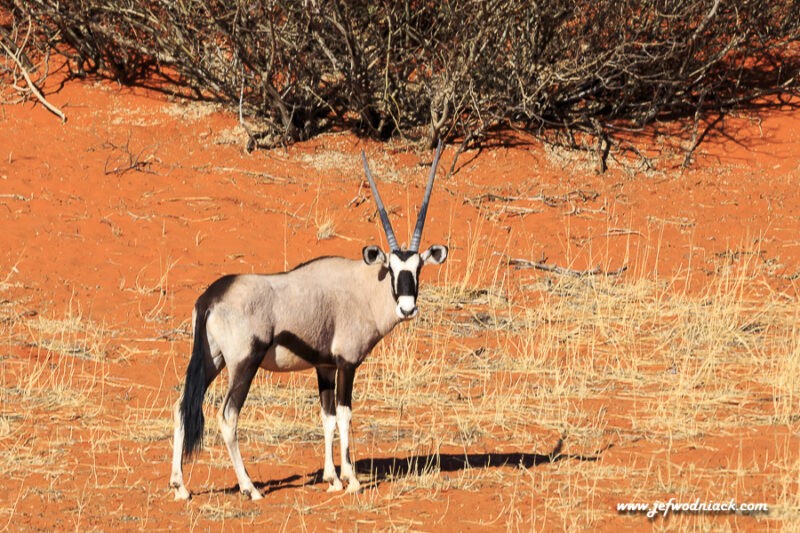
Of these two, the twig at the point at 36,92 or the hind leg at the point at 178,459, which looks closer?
Result: the hind leg at the point at 178,459

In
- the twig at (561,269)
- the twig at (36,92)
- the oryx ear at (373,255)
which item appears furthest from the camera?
the twig at (36,92)

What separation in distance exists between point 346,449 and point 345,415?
206 mm

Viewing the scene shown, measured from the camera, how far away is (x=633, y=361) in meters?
10.9

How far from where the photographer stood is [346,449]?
7457mm

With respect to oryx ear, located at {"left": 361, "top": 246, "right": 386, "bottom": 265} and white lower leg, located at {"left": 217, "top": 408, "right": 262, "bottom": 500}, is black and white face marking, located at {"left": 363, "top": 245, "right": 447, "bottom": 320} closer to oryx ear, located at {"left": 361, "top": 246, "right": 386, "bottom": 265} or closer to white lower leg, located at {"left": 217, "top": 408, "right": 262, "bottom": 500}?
oryx ear, located at {"left": 361, "top": 246, "right": 386, "bottom": 265}

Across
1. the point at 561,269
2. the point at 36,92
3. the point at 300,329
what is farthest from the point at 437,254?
the point at 36,92

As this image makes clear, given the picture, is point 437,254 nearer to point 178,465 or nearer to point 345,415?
point 345,415

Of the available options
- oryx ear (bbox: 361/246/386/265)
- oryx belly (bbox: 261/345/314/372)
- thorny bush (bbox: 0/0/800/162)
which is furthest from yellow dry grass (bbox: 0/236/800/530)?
thorny bush (bbox: 0/0/800/162)

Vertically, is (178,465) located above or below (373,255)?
below

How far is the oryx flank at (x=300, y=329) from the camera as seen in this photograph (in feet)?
23.4

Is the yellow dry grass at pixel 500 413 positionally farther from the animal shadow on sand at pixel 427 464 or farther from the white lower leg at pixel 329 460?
the white lower leg at pixel 329 460

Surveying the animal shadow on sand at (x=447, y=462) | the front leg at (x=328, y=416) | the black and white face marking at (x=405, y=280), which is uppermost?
the black and white face marking at (x=405, y=280)

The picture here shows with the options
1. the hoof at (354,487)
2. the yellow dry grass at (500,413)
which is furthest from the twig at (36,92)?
the hoof at (354,487)

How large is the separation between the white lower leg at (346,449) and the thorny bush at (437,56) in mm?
9204
